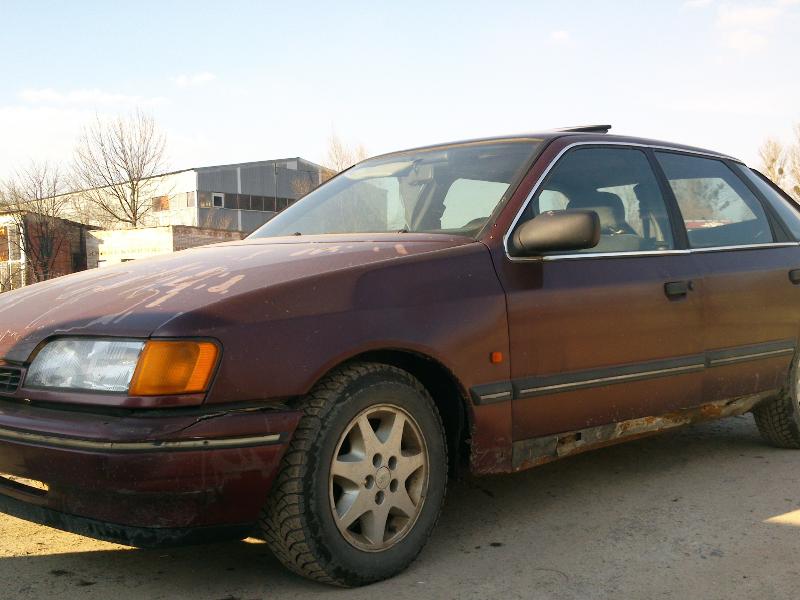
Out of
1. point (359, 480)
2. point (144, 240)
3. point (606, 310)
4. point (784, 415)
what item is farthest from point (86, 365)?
point (144, 240)

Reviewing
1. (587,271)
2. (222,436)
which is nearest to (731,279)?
(587,271)

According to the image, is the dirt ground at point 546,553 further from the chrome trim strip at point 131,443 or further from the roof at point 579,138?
the roof at point 579,138

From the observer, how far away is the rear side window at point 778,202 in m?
4.77

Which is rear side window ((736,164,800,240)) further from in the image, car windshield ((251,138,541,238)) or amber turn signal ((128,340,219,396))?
amber turn signal ((128,340,219,396))

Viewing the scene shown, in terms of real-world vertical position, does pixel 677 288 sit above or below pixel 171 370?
above

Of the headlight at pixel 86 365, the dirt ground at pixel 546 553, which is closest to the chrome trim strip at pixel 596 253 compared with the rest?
the dirt ground at pixel 546 553

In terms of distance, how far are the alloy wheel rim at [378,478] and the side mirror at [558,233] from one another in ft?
2.69

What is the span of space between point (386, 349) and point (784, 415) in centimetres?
276

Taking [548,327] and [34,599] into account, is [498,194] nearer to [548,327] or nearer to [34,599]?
[548,327]

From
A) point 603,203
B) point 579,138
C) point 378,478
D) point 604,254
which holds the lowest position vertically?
point 378,478

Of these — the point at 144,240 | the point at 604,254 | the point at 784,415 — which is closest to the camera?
the point at 604,254

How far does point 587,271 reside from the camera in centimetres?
349

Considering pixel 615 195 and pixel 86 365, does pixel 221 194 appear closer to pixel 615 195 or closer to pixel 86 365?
pixel 615 195

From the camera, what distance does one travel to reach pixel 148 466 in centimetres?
239
